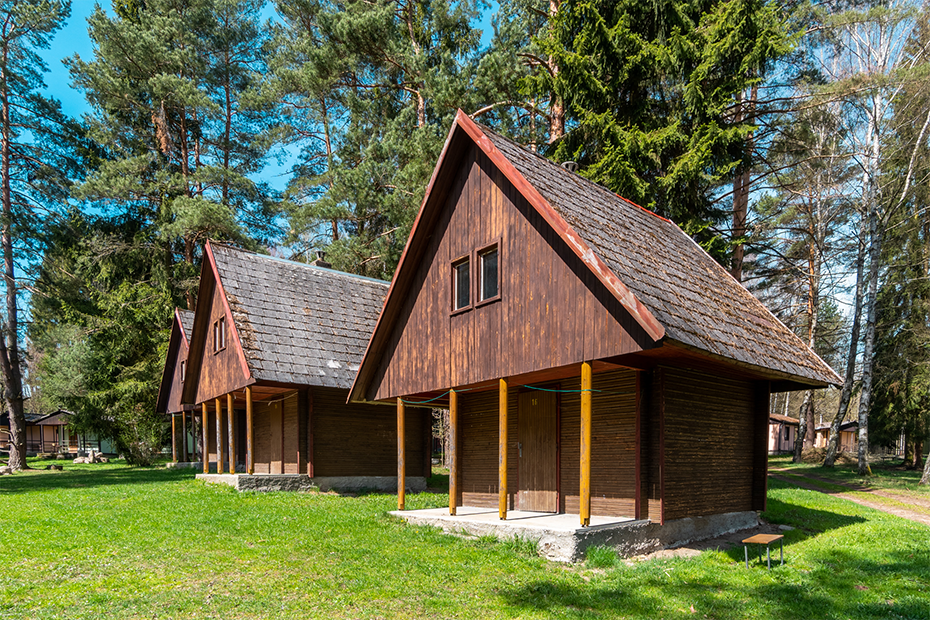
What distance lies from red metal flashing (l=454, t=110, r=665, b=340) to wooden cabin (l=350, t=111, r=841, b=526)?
0.09 feet

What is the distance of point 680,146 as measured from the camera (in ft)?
70.6

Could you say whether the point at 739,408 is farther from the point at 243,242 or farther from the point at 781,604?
the point at 243,242

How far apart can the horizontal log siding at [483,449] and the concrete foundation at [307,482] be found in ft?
18.1

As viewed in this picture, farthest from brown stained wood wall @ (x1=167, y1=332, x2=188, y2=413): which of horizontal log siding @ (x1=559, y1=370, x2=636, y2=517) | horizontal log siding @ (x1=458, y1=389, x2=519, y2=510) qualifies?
horizontal log siding @ (x1=559, y1=370, x2=636, y2=517)

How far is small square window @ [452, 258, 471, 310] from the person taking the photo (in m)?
12.6

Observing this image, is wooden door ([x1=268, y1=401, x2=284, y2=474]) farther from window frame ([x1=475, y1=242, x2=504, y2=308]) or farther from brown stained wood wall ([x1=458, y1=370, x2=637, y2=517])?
window frame ([x1=475, y1=242, x2=504, y2=308])

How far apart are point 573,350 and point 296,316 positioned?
40.7 ft

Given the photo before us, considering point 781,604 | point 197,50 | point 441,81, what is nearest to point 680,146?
point 441,81

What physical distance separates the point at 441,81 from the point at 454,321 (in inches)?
651

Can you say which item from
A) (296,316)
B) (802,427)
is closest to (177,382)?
(296,316)

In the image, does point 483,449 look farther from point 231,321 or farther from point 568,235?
point 231,321

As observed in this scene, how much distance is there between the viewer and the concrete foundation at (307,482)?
18.0 metres

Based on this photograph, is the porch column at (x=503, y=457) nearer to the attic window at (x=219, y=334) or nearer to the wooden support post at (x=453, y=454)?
the wooden support post at (x=453, y=454)

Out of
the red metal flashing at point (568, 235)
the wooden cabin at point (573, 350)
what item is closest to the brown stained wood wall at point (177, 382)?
the wooden cabin at point (573, 350)
